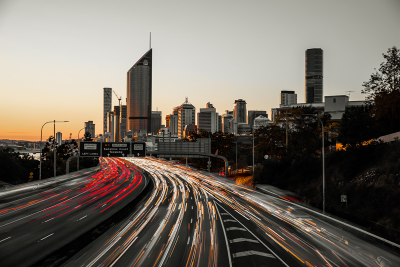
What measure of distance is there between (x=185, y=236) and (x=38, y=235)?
36.9ft

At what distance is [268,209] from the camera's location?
96.8ft

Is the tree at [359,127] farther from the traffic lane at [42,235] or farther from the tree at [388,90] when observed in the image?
the traffic lane at [42,235]

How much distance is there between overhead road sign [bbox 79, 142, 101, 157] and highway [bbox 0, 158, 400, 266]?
20.8 m

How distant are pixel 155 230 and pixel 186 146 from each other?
44865 millimetres

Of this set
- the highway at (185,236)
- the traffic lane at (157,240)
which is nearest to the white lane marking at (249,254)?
the highway at (185,236)

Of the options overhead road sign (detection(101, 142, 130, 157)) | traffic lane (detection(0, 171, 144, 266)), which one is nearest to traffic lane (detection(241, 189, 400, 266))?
traffic lane (detection(0, 171, 144, 266))

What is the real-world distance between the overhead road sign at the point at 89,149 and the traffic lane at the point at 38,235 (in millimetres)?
27582

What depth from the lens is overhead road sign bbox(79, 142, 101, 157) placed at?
53.3 meters

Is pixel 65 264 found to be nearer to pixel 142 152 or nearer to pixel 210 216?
pixel 210 216

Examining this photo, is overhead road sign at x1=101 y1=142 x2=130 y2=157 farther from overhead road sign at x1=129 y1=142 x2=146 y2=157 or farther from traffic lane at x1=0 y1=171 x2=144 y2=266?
traffic lane at x1=0 y1=171 x2=144 y2=266

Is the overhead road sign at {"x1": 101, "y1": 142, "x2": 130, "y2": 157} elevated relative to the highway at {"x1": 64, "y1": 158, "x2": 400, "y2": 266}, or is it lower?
elevated

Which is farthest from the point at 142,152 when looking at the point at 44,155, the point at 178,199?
the point at 44,155

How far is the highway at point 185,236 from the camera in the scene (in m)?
15.7

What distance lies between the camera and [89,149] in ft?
176
